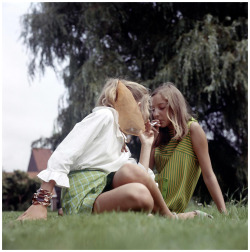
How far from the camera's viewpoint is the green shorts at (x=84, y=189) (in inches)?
77.4

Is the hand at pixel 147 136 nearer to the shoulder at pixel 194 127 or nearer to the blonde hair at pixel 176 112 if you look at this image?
the blonde hair at pixel 176 112

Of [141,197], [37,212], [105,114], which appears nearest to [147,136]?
[105,114]

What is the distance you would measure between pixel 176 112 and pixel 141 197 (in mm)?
1147

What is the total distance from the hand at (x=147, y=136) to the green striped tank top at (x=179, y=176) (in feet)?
0.89

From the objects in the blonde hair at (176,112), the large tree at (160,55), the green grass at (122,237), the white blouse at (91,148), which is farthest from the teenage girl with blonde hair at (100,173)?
the large tree at (160,55)

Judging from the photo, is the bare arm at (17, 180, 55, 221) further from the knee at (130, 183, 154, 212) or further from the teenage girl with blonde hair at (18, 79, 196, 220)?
the knee at (130, 183, 154, 212)

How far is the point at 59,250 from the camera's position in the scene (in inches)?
45.0

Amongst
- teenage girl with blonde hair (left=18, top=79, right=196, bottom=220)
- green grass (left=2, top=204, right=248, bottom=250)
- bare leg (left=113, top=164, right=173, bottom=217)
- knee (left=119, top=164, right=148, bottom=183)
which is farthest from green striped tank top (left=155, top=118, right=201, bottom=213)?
green grass (left=2, top=204, right=248, bottom=250)

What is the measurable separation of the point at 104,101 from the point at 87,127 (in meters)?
0.41

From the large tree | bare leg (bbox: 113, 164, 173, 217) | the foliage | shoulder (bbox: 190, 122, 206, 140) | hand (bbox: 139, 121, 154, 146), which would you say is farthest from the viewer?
the foliage

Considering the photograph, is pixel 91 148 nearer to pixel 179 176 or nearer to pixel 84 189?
pixel 84 189

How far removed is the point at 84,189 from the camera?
78.7 inches

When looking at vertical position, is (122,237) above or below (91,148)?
below

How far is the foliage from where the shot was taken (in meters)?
10.4
